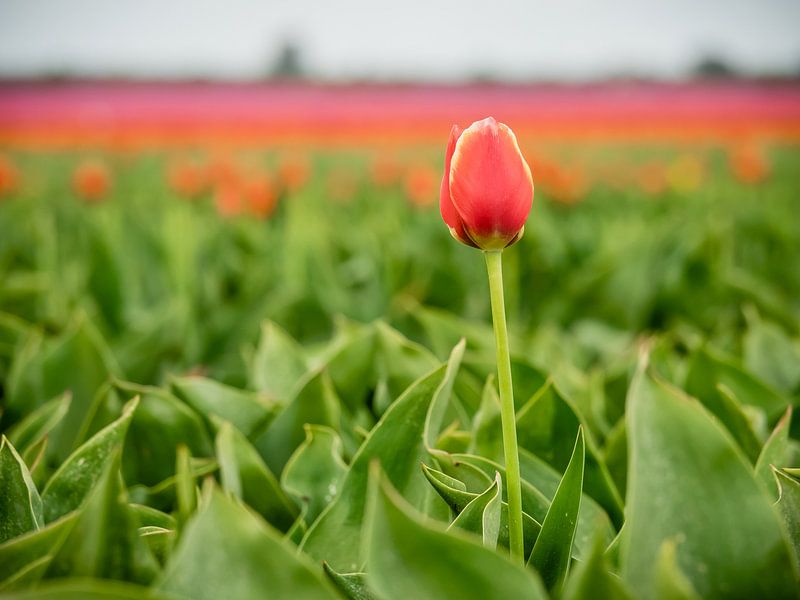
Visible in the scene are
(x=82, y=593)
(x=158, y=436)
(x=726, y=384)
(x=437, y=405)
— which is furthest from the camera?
(x=726, y=384)

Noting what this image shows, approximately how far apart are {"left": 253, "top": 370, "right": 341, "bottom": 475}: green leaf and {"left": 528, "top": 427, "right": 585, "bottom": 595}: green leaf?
467mm

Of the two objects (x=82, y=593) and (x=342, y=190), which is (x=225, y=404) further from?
(x=342, y=190)

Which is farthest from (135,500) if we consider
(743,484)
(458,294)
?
(458,294)

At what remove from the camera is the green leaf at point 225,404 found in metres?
1.17

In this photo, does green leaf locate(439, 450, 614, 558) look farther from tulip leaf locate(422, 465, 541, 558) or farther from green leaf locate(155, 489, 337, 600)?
green leaf locate(155, 489, 337, 600)

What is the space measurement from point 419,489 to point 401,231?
2.46m

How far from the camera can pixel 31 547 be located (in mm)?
682

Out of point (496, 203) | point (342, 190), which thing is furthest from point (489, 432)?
point (342, 190)

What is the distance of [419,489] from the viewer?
886 millimetres

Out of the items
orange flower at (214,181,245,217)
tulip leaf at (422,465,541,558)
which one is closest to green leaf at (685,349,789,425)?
tulip leaf at (422,465,541,558)

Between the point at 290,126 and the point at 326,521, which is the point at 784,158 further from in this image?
the point at 326,521

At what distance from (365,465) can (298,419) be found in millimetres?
301

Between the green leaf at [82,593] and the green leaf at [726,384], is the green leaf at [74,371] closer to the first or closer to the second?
the green leaf at [82,593]

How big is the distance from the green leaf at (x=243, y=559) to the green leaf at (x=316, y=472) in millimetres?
396
